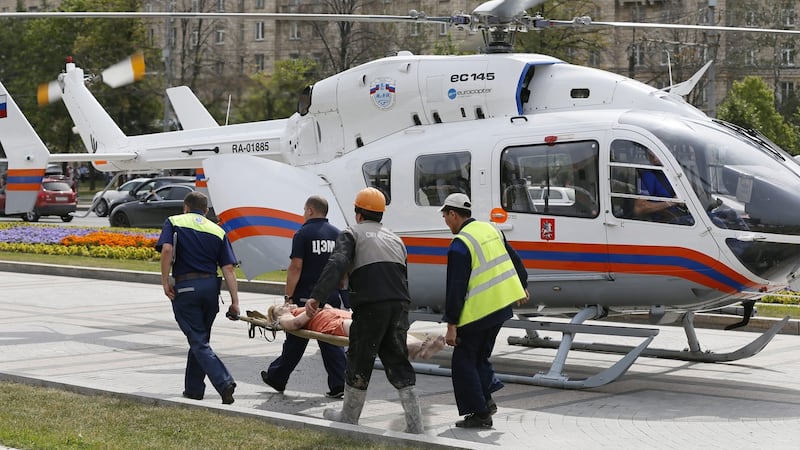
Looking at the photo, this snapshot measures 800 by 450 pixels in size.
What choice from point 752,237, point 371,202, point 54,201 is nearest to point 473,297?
point 371,202

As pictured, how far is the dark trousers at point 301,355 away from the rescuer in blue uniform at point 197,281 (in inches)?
29.9

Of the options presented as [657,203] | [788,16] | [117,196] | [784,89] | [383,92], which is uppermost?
[383,92]

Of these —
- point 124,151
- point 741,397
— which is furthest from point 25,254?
point 741,397

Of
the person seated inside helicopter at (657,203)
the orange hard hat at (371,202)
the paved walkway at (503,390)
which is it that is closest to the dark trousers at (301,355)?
the paved walkway at (503,390)

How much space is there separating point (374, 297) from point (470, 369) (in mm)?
1020

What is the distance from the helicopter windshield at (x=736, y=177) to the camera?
32.8 feet

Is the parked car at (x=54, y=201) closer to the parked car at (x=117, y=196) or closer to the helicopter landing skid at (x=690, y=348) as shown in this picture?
the parked car at (x=117, y=196)

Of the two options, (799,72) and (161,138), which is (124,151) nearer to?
(161,138)

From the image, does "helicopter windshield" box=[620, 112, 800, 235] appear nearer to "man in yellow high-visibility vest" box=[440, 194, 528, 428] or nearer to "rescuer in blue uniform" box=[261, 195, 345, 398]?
"man in yellow high-visibility vest" box=[440, 194, 528, 428]

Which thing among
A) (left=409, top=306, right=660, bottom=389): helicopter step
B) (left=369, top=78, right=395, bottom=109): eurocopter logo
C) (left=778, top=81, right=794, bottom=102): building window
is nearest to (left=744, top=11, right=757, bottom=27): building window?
(left=778, top=81, right=794, bottom=102): building window

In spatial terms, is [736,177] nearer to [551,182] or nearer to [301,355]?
[551,182]

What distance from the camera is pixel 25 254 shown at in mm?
24344

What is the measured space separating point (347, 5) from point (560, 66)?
148ft

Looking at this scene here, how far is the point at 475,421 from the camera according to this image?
872 cm
